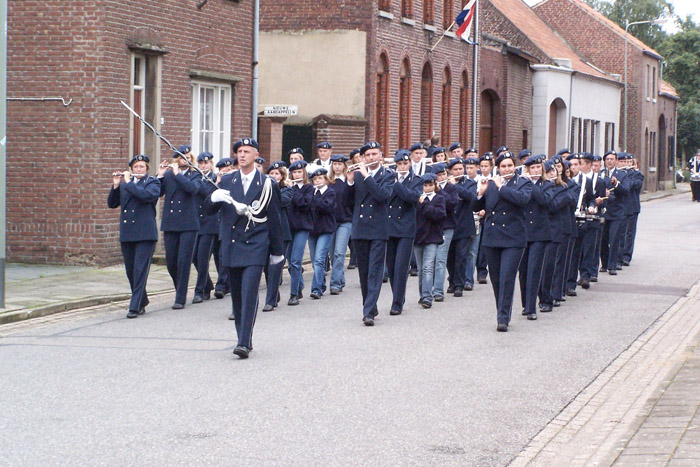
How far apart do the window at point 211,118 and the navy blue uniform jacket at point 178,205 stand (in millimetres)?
7161

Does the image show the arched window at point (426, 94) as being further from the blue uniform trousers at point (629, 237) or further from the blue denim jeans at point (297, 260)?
the blue denim jeans at point (297, 260)

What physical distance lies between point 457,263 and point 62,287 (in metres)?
5.06

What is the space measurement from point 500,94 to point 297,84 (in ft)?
46.9

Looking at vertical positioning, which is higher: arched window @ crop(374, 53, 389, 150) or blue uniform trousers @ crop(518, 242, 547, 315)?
arched window @ crop(374, 53, 389, 150)

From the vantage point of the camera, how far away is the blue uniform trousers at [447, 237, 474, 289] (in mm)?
14953

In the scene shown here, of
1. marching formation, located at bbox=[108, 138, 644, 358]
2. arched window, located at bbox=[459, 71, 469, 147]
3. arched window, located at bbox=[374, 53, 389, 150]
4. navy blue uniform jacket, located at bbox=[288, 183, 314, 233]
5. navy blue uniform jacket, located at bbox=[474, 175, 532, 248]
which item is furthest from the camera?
arched window, located at bbox=[459, 71, 469, 147]

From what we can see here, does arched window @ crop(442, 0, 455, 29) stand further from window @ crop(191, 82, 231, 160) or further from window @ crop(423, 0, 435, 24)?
window @ crop(191, 82, 231, 160)

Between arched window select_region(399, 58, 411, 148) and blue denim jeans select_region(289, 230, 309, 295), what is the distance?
16797 mm

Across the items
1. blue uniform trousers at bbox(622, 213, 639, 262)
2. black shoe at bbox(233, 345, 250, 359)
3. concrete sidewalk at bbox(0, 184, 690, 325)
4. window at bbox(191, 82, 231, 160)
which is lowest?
black shoe at bbox(233, 345, 250, 359)

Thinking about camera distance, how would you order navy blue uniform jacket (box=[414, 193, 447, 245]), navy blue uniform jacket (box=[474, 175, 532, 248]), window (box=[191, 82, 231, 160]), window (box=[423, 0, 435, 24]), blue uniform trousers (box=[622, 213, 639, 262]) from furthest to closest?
window (box=[423, 0, 435, 24]) → window (box=[191, 82, 231, 160]) → blue uniform trousers (box=[622, 213, 639, 262]) → navy blue uniform jacket (box=[414, 193, 447, 245]) → navy blue uniform jacket (box=[474, 175, 532, 248])

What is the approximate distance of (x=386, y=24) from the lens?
94.7 ft

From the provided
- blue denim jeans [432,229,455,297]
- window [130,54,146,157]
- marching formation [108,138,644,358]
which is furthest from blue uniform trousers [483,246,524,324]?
window [130,54,146,157]

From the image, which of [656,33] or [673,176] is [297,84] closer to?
[673,176]

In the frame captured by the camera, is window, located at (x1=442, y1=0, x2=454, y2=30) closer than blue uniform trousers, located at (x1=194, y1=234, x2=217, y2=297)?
No
